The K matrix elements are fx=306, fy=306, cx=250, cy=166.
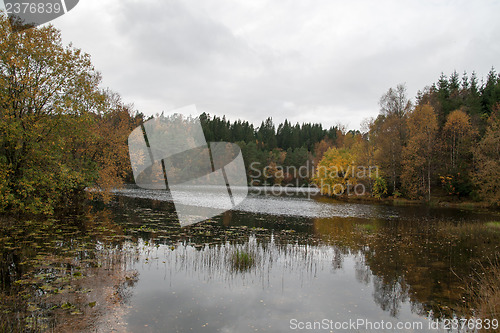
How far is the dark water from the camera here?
27.1 ft

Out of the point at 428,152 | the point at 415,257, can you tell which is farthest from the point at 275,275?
the point at 428,152

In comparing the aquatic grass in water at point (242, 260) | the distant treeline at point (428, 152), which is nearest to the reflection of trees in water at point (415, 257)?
the aquatic grass in water at point (242, 260)

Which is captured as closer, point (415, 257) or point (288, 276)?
point (288, 276)

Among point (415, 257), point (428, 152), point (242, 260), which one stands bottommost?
point (415, 257)

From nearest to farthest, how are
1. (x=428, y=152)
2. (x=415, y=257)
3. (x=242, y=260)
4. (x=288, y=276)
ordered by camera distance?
(x=288, y=276) < (x=242, y=260) < (x=415, y=257) < (x=428, y=152)

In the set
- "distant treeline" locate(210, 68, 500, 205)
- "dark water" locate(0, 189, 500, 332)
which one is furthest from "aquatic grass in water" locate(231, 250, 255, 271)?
"distant treeline" locate(210, 68, 500, 205)

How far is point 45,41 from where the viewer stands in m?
19.1

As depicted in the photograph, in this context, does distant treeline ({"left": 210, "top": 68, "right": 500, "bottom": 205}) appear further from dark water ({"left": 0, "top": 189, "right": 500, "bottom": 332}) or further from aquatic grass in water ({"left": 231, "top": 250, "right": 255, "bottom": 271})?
aquatic grass in water ({"left": 231, "top": 250, "right": 255, "bottom": 271})

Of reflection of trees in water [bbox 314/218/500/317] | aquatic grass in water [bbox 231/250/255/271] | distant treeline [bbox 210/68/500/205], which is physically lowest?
reflection of trees in water [bbox 314/218/500/317]

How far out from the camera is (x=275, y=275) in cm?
1206

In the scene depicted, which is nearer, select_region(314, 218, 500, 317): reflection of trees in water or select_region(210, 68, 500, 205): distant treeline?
select_region(314, 218, 500, 317): reflection of trees in water

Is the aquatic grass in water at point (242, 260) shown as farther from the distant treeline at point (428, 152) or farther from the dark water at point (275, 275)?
the distant treeline at point (428, 152)

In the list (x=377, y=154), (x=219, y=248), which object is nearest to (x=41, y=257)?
(x=219, y=248)

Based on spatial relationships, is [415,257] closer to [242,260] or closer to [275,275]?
[275,275]
